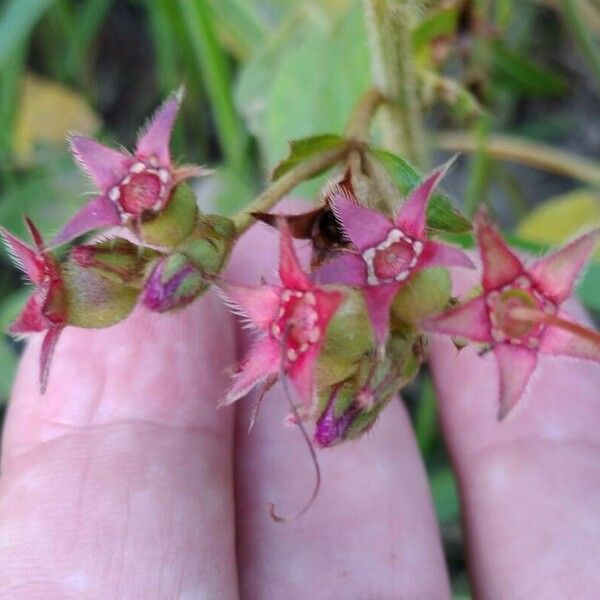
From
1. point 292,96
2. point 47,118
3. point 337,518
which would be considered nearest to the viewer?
point 337,518

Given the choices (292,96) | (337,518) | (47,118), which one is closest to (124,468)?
(337,518)

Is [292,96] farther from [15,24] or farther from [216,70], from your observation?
[15,24]

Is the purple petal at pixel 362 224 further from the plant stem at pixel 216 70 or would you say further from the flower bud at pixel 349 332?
the plant stem at pixel 216 70

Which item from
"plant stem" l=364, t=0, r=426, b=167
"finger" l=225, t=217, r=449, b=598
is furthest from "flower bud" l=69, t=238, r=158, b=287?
"finger" l=225, t=217, r=449, b=598

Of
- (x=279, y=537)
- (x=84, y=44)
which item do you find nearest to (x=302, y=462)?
(x=279, y=537)

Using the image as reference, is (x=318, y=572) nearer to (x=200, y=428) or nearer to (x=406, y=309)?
(x=200, y=428)

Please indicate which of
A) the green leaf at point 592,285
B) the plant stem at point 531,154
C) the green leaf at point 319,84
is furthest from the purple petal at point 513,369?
the plant stem at point 531,154
